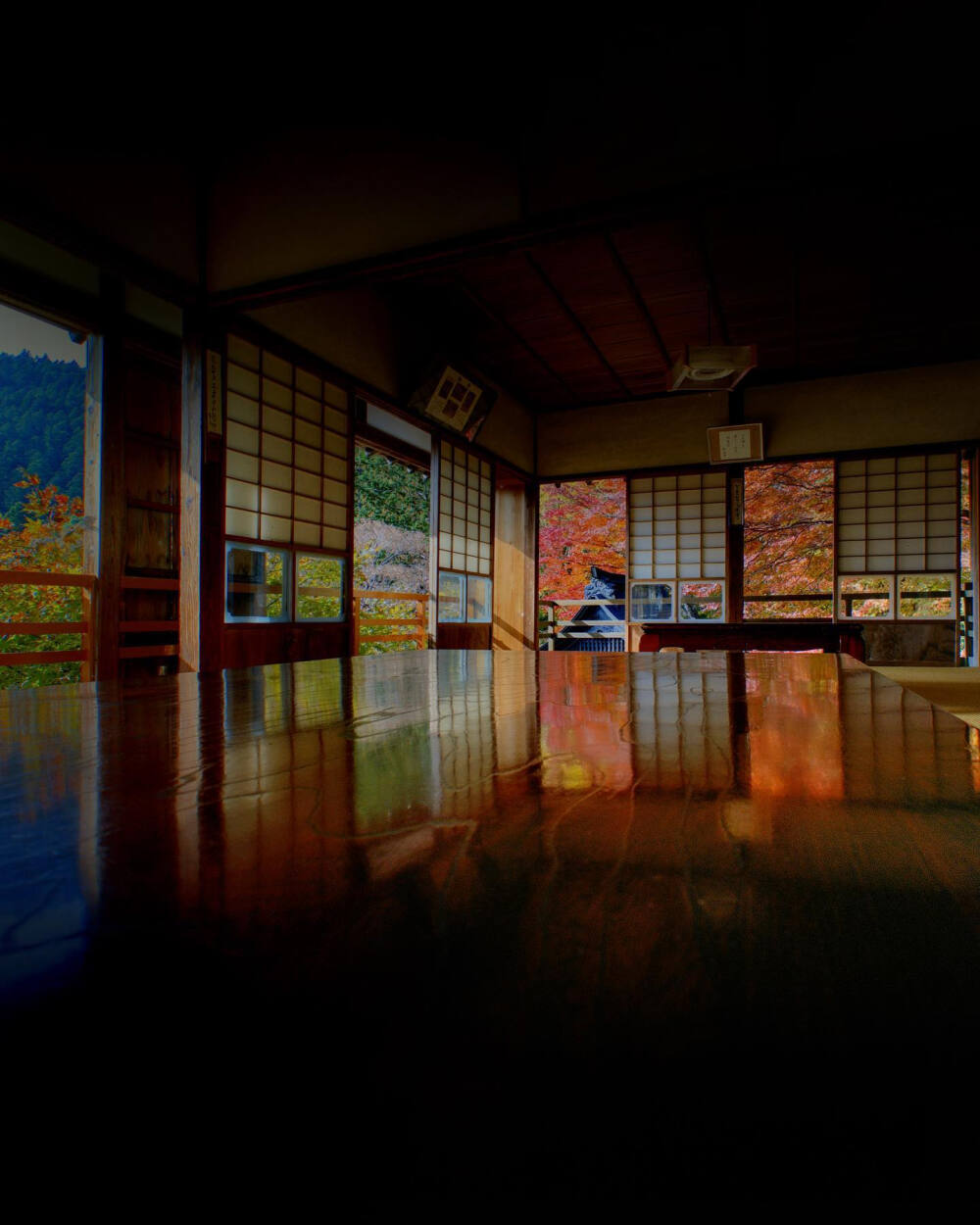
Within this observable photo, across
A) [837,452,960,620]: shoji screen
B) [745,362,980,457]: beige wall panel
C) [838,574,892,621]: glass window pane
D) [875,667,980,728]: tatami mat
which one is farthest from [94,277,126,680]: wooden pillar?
[838,574,892,621]: glass window pane

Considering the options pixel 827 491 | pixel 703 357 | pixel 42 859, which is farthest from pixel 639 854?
pixel 827 491

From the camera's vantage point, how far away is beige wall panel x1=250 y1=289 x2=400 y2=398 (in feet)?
13.2

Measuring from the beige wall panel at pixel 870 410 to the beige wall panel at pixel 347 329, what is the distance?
389cm

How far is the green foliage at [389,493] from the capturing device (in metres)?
9.50

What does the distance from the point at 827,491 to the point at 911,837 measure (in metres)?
10.7

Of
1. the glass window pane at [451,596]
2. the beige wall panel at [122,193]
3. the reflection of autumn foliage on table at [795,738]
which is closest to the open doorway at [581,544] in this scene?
the glass window pane at [451,596]

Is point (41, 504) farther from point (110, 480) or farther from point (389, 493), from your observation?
point (389, 493)

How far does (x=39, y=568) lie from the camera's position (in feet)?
17.3

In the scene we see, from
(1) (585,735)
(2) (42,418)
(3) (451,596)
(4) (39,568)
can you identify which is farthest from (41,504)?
(1) (585,735)

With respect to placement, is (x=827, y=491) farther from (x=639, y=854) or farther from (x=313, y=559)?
(x=639, y=854)

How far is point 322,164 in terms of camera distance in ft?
10.0

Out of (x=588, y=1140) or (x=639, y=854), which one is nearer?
(x=588, y=1140)

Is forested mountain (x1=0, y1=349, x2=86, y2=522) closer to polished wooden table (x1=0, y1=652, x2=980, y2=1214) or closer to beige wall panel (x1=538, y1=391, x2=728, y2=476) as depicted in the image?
beige wall panel (x1=538, y1=391, x2=728, y2=476)

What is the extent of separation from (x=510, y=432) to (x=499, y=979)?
7022 millimetres
